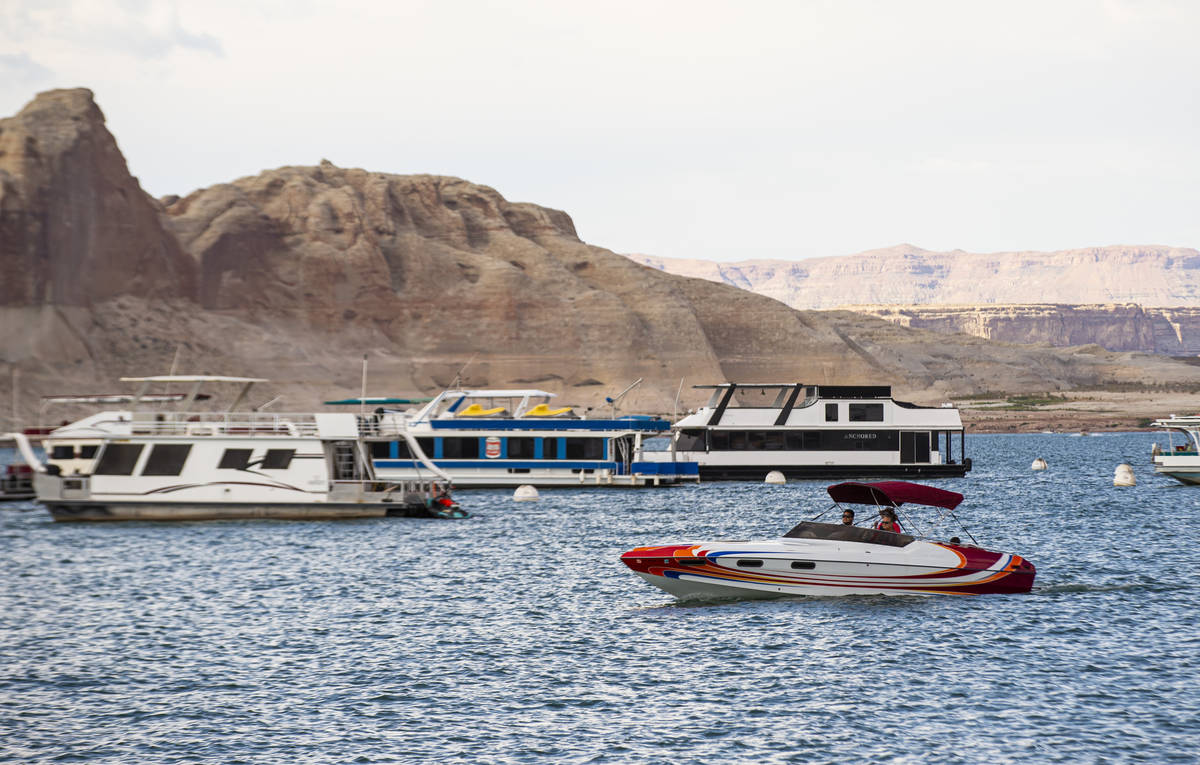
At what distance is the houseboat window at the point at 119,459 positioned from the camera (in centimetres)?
5272

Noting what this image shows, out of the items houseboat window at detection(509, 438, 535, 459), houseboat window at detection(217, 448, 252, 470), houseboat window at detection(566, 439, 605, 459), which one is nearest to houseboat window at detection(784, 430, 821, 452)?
houseboat window at detection(566, 439, 605, 459)

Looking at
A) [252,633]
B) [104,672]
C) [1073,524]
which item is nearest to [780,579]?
[252,633]

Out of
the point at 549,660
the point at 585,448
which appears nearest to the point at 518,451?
the point at 585,448

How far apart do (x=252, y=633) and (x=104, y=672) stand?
4625mm

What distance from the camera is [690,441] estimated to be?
76562 millimetres

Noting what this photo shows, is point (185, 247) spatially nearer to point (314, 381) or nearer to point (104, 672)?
point (314, 381)

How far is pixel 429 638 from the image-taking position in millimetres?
30328

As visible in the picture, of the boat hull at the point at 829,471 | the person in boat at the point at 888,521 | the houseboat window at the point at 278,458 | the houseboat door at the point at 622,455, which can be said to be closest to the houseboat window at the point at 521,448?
the houseboat door at the point at 622,455

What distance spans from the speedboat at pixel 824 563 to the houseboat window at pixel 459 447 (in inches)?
1545

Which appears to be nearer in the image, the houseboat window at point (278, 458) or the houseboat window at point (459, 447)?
the houseboat window at point (278, 458)

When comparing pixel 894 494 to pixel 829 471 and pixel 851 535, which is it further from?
pixel 829 471

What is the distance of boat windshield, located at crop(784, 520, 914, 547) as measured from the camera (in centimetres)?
3148

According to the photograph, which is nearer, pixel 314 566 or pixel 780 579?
pixel 780 579

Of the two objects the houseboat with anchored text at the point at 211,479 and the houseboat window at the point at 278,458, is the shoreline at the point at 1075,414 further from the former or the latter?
the houseboat window at the point at 278,458
